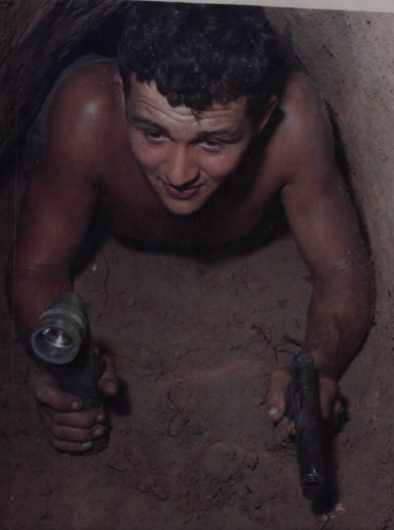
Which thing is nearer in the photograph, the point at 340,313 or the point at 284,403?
the point at 284,403

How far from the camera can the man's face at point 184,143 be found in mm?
1333

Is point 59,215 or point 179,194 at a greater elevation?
point 179,194

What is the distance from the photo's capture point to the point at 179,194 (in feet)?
4.92

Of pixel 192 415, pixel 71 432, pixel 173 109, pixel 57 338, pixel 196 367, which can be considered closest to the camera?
pixel 57 338

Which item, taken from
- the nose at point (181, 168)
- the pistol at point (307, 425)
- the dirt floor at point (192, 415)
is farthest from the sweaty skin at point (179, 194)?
the pistol at point (307, 425)

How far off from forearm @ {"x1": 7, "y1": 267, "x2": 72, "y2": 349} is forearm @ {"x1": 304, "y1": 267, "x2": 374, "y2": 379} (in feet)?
2.19

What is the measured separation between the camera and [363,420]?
174cm

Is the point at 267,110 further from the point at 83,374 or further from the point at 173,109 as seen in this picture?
the point at 83,374

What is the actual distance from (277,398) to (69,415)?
0.49 metres

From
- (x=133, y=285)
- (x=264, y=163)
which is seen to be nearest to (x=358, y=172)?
(x=264, y=163)

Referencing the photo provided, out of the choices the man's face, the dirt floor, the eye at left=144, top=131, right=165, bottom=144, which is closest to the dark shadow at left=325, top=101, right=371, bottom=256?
the dirt floor

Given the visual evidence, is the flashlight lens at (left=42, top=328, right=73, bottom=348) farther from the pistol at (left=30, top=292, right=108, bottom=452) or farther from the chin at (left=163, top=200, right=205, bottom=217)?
the chin at (left=163, top=200, right=205, bottom=217)

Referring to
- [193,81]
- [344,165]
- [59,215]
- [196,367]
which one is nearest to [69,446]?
[196,367]

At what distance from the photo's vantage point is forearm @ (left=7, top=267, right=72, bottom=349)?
163cm
